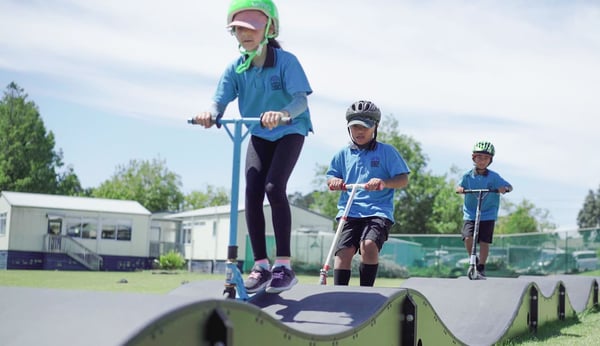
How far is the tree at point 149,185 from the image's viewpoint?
8094cm

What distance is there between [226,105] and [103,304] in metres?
2.62

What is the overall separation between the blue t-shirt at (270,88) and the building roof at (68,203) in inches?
1692

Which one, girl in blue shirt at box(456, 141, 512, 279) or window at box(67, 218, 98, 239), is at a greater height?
girl in blue shirt at box(456, 141, 512, 279)

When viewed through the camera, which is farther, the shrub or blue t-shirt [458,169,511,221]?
the shrub

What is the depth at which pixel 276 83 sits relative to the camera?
500cm

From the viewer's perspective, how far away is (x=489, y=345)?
6605 mm

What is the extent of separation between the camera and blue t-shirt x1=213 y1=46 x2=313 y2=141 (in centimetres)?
495

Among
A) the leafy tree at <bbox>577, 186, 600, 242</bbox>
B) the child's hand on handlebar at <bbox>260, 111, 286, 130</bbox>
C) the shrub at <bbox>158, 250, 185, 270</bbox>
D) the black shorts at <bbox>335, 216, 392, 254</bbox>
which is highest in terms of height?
the leafy tree at <bbox>577, 186, 600, 242</bbox>

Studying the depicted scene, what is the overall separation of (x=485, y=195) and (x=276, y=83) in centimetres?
582

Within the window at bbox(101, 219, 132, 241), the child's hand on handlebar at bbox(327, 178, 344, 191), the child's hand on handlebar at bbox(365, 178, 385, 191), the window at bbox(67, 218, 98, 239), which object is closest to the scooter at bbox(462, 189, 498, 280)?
the child's hand on handlebar at bbox(327, 178, 344, 191)

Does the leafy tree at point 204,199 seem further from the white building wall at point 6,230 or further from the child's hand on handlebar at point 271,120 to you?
the child's hand on handlebar at point 271,120

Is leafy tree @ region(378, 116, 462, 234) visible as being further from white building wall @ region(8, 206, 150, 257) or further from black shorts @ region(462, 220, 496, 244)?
black shorts @ region(462, 220, 496, 244)

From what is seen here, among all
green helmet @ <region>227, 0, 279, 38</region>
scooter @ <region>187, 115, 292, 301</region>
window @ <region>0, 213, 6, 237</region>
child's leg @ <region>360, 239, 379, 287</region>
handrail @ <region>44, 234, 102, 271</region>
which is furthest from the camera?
handrail @ <region>44, 234, 102, 271</region>

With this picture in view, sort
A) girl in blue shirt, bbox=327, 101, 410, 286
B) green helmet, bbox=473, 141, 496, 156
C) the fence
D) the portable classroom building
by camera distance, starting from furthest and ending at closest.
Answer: the portable classroom building, the fence, green helmet, bbox=473, 141, 496, 156, girl in blue shirt, bbox=327, 101, 410, 286
